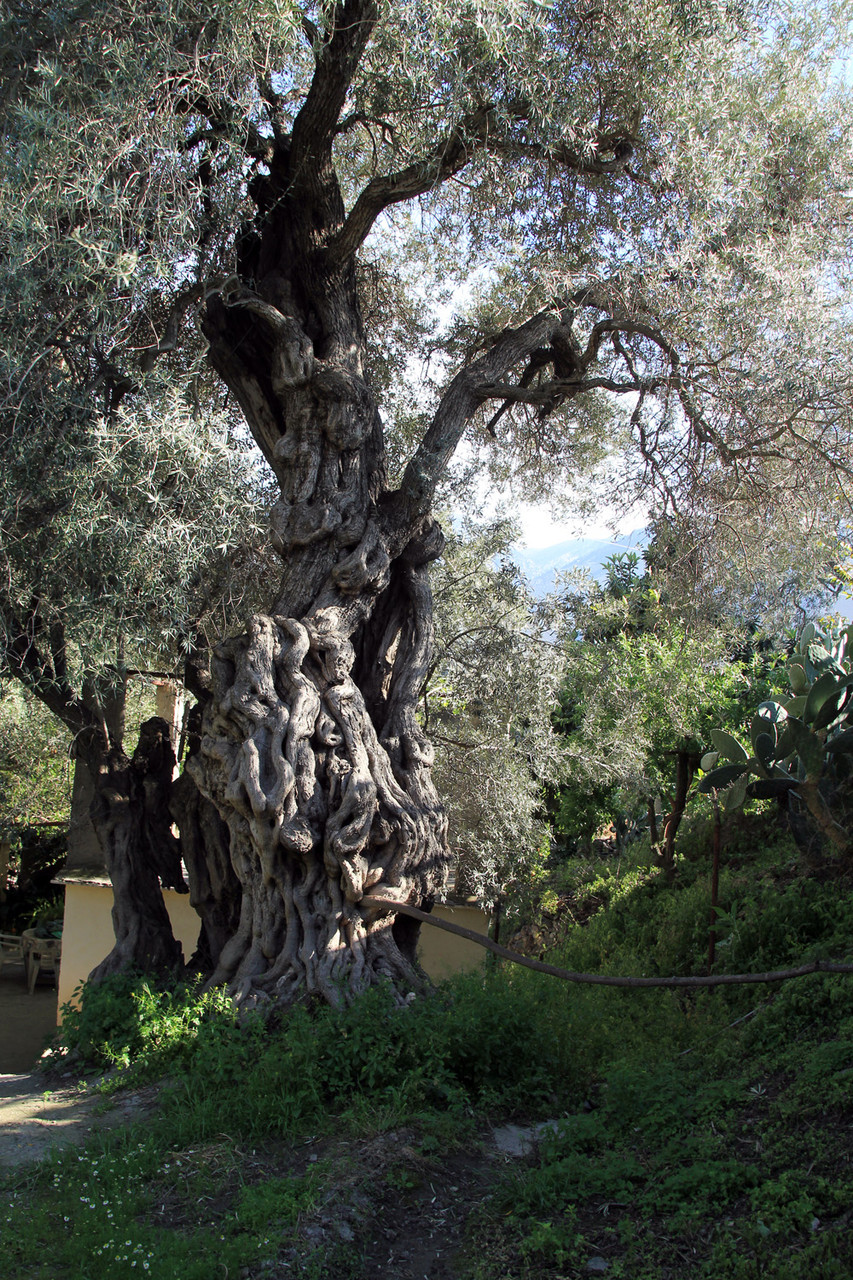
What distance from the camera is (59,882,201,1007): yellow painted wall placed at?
412 inches

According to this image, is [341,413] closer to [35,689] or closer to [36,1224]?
[35,689]

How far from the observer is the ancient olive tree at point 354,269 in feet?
18.5

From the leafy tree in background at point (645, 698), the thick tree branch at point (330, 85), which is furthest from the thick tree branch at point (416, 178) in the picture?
the leafy tree in background at point (645, 698)

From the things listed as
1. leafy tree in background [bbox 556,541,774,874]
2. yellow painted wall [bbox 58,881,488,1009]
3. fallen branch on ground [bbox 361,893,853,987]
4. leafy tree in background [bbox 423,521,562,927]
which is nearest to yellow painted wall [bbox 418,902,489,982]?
yellow painted wall [bbox 58,881,488,1009]

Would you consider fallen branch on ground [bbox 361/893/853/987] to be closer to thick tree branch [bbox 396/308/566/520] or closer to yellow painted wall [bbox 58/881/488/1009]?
thick tree branch [bbox 396/308/566/520]

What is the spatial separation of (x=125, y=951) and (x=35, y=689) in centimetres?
201

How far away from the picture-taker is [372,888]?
5.80 metres

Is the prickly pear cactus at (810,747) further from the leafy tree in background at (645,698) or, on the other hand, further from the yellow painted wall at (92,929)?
the yellow painted wall at (92,929)

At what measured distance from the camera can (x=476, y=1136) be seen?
4402mm

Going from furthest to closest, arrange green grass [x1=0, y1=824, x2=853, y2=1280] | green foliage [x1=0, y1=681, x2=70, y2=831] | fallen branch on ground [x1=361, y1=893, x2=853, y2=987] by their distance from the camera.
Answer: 1. green foliage [x1=0, y1=681, x2=70, y2=831]
2. fallen branch on ground [x1=361, y1=893, x2=853, y2=987]
3. green grass [x1=0, y1=824, x2=853, y2=1280]

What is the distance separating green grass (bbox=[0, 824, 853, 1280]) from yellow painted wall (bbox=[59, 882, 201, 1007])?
446 cm

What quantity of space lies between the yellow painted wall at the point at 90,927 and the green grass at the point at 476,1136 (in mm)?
4461

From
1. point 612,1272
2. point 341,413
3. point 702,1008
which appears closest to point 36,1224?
point 612,1272

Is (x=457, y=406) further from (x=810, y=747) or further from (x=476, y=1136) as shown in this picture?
(x=476, y=1136)
